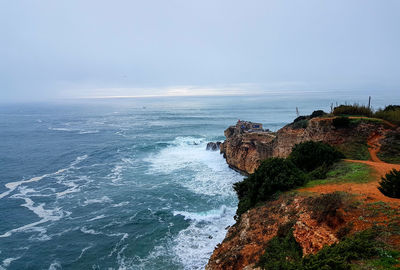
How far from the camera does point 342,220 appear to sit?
847 centimetres

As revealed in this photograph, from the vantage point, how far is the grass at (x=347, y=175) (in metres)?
12.6

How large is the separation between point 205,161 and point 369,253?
105 feet

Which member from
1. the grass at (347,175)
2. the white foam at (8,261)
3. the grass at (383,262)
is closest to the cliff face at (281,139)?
the grass at (347,175)

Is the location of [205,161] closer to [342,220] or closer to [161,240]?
[161,240]

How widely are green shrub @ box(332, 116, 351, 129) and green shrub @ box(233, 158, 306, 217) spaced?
10158mm

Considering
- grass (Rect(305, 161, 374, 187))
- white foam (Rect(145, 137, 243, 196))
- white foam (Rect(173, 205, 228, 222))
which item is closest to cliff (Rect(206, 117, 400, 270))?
grass (Rect(305, 161, 374, 187))

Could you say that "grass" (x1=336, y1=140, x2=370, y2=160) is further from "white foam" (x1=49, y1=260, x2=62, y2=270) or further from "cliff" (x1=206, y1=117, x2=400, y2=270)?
"white foam" (x1=49, y1=260, x2=62, y2=270)

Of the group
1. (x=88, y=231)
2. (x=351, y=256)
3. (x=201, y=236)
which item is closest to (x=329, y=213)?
(x=351, y=256)

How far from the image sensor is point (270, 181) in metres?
13.7

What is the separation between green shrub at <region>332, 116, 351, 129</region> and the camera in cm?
2102

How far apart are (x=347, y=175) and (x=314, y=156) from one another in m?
3.82

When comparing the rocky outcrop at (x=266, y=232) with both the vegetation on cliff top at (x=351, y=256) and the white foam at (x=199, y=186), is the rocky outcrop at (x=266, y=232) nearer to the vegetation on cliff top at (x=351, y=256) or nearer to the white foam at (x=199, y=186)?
the vegetation on cliff top at (x=351, y=256)

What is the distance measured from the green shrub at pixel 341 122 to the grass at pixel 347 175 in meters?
7.19

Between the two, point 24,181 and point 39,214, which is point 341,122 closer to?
point 39,214
